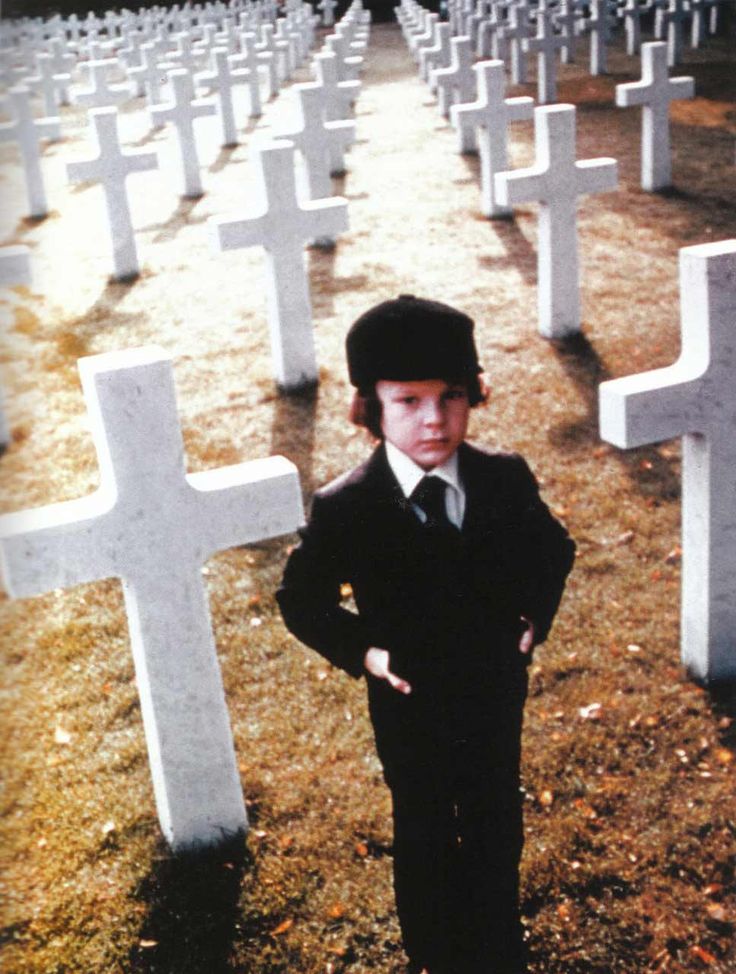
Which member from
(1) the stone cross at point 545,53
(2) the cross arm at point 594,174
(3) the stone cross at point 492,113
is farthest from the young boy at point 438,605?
(1) the stone cross at point 545,53

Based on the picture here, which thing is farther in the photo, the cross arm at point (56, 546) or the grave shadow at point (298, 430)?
the grave shadow at point (298, 430)

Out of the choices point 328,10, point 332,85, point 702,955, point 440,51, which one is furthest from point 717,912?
point 328,10

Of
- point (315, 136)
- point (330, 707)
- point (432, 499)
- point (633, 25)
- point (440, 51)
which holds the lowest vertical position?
point (330, 707)

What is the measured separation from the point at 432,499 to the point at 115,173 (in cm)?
700

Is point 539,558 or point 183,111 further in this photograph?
point 183,111

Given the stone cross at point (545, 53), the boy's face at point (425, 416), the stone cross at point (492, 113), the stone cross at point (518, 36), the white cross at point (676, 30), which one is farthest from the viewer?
the white cross at point (676, 30)

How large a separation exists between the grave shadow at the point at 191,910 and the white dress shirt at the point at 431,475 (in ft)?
4.16

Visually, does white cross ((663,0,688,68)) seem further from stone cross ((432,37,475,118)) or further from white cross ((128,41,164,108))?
white cross ((128,41,164,108))

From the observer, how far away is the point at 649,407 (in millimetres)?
2986

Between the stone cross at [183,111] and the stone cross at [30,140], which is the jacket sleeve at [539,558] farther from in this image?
the stone cross at [30,140]

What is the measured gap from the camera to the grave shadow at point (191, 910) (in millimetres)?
2699

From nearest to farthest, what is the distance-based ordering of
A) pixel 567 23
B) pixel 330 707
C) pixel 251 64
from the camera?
pixel 330 707
pixel 251 64
pixel 567 23

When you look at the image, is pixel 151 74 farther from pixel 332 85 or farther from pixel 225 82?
pixel 332 85

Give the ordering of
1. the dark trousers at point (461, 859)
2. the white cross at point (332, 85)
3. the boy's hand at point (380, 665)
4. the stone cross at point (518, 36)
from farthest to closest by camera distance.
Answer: the stone cross at point (518, 36), the white cross at point (332, 85), the dark trousers at point (461, 859), the boy's hand at point (380, 665)
